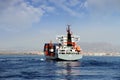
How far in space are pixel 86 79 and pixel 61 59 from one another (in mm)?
95333

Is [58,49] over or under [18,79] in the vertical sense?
over

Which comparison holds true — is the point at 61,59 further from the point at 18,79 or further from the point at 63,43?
the point at 18,79

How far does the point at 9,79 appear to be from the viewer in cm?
7019

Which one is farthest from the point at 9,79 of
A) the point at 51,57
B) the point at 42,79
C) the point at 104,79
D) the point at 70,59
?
the point at 51,57

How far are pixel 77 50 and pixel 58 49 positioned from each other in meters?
10.2

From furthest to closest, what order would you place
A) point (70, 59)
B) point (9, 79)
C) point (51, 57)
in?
point (51, 57) < point (70, 59) < point (9, 79)

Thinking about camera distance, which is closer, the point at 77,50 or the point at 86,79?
the point at 86,79

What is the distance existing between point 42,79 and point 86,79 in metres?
9.76

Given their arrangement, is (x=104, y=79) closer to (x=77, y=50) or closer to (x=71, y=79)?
(x=71, y=79)

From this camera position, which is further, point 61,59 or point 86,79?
point 61,59

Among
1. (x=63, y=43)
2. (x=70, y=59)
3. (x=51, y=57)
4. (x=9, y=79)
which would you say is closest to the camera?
(x=9, y=79)

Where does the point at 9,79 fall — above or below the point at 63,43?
below

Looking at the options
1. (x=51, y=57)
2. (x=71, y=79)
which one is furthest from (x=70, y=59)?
(x=71, y=79)

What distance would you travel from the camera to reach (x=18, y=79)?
70812mm
